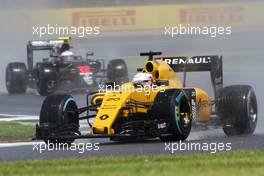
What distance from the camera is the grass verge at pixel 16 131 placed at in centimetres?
1789

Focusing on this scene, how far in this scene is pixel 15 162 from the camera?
12.1 metres

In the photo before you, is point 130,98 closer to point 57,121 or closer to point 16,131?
point 57,121

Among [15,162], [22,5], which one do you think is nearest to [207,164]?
[15,162]

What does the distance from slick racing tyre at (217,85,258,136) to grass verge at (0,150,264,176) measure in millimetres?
3778

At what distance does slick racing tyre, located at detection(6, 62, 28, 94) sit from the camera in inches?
1192

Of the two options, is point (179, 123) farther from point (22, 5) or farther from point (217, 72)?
point (22, 5)

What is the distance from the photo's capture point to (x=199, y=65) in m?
17.0

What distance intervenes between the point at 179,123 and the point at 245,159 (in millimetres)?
3377

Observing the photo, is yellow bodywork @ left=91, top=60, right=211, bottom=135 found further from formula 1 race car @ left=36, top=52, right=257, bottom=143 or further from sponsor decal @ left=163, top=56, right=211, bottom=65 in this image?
sponsor decal @ left=163, top=56, right=211, bottom=65

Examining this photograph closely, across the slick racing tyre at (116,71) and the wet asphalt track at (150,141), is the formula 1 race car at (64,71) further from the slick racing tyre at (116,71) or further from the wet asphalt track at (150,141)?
the wet asphalt track at (150,141)

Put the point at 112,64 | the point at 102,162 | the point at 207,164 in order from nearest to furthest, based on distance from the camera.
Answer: the point at 207,164
the point at 102,162
the point at 112,64

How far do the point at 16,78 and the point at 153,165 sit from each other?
19812 millimetres

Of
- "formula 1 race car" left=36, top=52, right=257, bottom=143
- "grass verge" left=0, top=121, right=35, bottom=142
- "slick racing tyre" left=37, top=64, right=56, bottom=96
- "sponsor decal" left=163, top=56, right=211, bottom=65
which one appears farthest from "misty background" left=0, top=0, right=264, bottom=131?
"formula 1 race car" left=36, top=52, right=257, bottom=143

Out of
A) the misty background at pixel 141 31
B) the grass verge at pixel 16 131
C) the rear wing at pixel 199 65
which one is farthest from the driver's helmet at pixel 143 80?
the misty background at pixel 141 31
